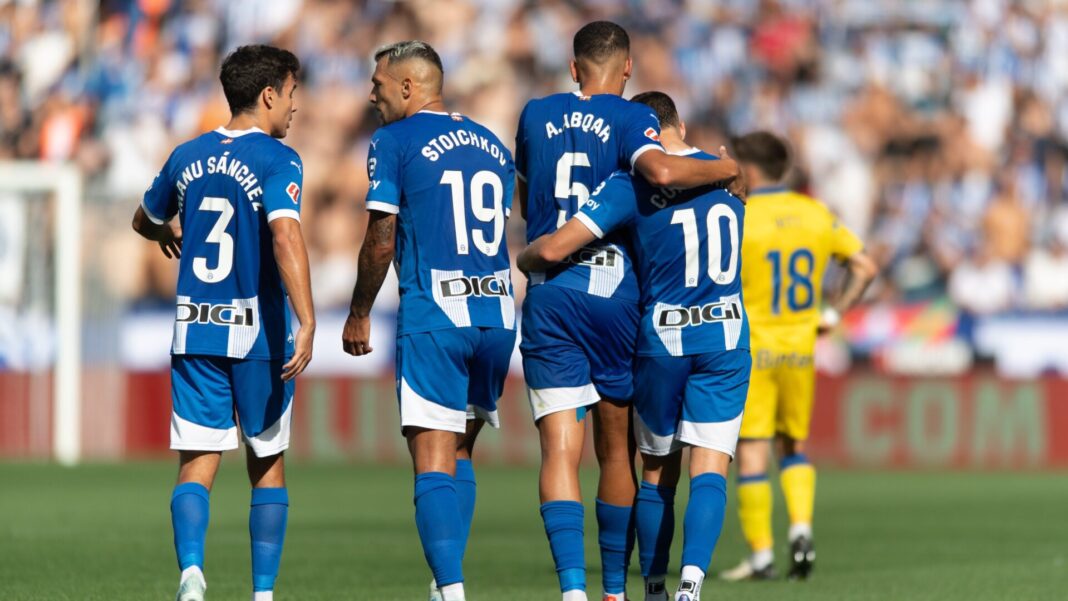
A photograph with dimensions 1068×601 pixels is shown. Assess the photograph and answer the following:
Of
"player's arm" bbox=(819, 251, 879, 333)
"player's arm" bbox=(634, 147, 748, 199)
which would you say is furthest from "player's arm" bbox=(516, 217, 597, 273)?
"player's arm" bbox=(819, 251, 879, 333)

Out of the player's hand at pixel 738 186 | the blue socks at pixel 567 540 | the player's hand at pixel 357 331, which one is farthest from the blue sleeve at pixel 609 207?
the blue socks at pixel 567 540

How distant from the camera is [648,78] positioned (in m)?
23.0

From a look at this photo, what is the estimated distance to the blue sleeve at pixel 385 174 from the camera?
676 cm

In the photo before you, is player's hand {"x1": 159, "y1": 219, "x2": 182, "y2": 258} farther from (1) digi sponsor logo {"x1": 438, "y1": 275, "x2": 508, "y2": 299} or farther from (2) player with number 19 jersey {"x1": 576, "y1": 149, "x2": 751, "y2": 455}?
(2) player with number 19 jersey {"x1": 576, "y1": 149, "x2": 751, "y2": 455}

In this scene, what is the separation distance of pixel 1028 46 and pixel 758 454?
1464 centimetres

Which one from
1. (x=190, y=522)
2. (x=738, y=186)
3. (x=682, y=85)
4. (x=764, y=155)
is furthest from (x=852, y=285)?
(x=682, y=85)

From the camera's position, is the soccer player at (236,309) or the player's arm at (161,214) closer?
the soccer player at (236,309)

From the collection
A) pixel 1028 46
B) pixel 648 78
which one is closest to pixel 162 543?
pixel 648 78

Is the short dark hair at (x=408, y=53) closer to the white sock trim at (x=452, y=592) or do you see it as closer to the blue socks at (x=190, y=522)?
the blue socks at (x=190, y=522)

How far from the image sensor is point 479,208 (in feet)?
22.6

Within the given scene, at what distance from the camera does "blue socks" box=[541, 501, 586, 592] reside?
6848mm

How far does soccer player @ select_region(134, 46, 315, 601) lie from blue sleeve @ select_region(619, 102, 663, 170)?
1260mm

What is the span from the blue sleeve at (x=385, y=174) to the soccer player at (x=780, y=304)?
3.35 m

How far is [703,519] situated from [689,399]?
18.5 inches
